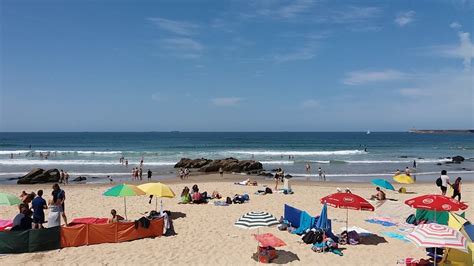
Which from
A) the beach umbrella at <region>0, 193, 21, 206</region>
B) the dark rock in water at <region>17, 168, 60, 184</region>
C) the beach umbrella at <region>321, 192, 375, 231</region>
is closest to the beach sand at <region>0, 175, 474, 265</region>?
the beach umbrella at <region>321, 192, 375, 231</region>

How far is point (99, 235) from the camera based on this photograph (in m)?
11.6

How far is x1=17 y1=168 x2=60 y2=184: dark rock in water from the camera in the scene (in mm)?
28695

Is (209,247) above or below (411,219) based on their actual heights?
below

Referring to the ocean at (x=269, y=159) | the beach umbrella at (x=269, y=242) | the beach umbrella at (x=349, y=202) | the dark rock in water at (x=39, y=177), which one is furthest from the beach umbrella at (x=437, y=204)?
the dark rock in water at (x=39, y=177)

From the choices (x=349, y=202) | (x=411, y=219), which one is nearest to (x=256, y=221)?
(x=349, y=202)

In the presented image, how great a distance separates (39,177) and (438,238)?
1125 inches

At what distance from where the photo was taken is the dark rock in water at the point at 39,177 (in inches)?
1130

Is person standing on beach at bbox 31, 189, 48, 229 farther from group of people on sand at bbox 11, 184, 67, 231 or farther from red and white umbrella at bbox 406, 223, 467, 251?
red and white umbrella at bbox 406, 223, 467, 251

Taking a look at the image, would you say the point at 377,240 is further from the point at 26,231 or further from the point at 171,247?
the point at 26,231

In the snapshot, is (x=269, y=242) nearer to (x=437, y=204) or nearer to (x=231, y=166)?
(x=437, y=204)

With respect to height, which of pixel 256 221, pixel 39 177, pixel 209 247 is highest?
pixel 256 221

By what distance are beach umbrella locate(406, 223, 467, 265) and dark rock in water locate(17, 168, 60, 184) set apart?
27.8 m

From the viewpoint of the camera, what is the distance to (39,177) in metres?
29.3

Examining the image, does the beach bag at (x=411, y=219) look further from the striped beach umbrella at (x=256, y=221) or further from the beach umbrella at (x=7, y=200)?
the beach umbrella at (x=7, y=200)
